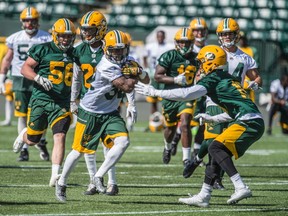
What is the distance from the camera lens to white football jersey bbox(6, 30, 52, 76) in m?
11.5

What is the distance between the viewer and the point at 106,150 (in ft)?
28.0

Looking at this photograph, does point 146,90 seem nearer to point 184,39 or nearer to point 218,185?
point 218,185

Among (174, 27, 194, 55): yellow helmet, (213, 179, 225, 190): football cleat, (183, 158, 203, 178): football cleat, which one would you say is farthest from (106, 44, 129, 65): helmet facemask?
(174, 27, 194, 55): yellow helmet

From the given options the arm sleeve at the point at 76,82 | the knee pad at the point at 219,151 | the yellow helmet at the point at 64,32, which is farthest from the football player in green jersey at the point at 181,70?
the knee pad at the point at 219,151

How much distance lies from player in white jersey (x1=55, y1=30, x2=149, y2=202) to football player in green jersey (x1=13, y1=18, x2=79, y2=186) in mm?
852

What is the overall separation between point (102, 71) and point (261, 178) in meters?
3.01

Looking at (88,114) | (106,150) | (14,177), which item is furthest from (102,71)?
(14,177)

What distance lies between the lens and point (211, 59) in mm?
7617

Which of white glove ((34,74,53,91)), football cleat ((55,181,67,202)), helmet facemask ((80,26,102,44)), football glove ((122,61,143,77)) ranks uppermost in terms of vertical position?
helmet facemask ((80,26,102,44))

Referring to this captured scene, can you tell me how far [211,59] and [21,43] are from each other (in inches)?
180

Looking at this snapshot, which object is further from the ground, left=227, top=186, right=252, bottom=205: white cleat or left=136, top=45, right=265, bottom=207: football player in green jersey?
left=136, top=45, right=265, bottom=207: football player in green jersey

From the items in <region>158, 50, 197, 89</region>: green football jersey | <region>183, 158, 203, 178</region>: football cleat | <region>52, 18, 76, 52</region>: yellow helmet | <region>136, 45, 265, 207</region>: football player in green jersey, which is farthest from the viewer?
<region>158, 50, 197, 89</region>: green football jersey

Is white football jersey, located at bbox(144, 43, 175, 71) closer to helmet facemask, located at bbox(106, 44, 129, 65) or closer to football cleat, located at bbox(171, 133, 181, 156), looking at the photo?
football cleat, located at bbox(171, 133, 181, 156)

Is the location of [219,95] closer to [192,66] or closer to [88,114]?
[88,114]
